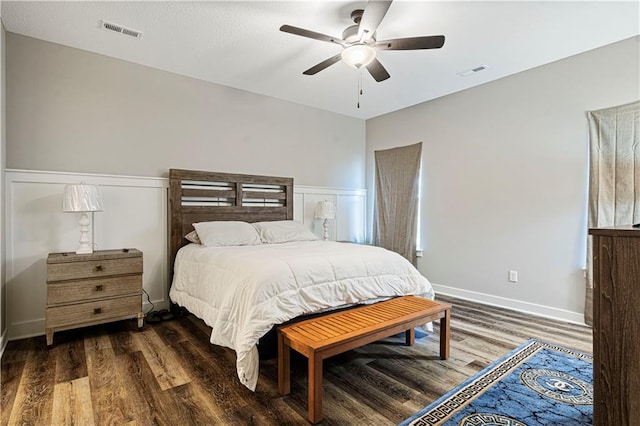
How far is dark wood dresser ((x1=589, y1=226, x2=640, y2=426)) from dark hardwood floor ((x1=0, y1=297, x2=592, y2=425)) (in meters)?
0.92

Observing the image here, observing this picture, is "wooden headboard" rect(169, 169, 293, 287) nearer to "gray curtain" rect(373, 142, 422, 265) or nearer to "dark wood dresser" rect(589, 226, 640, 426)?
"gray curtain" rect(373, 142, 422, 265)

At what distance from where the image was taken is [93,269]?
113 inches

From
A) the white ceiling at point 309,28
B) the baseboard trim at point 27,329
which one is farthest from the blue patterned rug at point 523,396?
the baseboard trim at point 27,329

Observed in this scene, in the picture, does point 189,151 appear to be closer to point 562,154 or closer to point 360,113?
point 360,113

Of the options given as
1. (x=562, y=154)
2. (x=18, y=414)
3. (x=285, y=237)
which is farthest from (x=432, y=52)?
(x=18, y=414)

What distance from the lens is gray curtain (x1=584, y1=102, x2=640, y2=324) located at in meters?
2.93

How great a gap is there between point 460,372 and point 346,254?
118cm

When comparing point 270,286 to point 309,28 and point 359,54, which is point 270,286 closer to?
point 359,54

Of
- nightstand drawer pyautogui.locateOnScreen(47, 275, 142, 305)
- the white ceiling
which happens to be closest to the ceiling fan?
the white ceiling

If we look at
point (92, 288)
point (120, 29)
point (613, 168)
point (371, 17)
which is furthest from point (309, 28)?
point (613, 168)

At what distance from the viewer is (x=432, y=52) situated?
3.24 m

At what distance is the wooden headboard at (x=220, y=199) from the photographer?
12.0 feet

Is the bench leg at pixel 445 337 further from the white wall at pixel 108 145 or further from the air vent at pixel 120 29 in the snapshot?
the air vent at pixel 120 29

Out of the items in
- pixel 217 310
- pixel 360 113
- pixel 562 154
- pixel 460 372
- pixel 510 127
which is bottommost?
pixel 460 372
